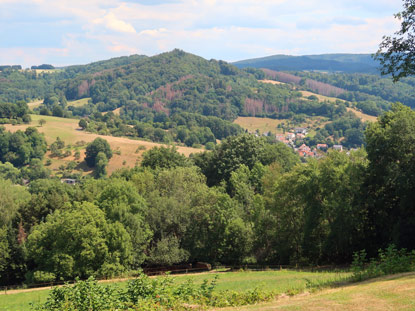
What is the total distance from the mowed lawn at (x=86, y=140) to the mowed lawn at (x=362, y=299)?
10672 cm

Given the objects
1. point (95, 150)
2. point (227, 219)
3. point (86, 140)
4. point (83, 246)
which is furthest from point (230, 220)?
point (86, 140)

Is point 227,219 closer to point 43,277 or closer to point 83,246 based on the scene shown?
point 83,246

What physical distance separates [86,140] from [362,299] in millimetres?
144225

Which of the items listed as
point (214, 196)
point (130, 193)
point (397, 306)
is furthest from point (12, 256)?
point (397, 306)

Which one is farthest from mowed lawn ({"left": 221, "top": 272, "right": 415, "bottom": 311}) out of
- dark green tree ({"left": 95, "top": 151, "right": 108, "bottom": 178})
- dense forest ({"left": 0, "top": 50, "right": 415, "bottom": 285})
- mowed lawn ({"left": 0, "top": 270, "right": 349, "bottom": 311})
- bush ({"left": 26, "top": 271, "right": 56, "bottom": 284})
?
dark green tree ({"left": 95, "top": 151, "right": 108, "bottom": 178})

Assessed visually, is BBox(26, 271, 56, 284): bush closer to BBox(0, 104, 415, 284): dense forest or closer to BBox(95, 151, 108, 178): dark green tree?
BBox(0, 104, 415, 284): dense forest

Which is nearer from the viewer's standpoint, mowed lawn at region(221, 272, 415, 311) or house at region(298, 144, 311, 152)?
mowed lawn at region(221, 272, 415, 311)

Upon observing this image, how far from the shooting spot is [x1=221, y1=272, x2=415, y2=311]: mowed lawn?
44.9 ft

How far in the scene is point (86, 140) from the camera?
149625 millimetres

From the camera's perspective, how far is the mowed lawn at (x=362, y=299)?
Answer: 13.7 meters

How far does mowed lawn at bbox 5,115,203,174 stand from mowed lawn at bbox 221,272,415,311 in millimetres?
106725

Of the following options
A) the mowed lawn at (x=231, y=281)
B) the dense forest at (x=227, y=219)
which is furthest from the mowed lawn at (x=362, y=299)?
the dense forest at (x=227, y=219)

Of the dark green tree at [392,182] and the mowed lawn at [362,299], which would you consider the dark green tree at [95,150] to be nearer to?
the dark green tree at [392,182]

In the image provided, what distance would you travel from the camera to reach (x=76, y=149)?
A: 140125 millimetres
